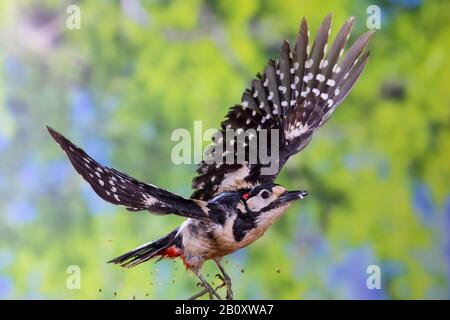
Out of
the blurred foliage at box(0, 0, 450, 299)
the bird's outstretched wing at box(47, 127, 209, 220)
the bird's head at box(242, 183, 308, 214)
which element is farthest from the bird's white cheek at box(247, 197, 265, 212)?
the blurred foliage at box(0, 0, 450, 299)

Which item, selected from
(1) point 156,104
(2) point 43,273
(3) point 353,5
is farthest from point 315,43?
(2) point 43,273

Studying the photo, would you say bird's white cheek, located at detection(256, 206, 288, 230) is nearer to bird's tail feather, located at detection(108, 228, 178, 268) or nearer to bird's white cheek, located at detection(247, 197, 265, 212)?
bird's white cheek, located at detection(247, 197, 265, 212)

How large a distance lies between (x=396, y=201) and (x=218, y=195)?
0.62m

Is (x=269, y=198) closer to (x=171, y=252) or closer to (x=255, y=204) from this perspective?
(x=255, y=204)

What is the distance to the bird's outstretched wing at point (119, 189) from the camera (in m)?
1.70

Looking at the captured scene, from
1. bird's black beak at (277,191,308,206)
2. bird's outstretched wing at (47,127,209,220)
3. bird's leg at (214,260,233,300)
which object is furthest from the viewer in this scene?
bird's leg at (214,260,233,300)

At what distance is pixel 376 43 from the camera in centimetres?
227

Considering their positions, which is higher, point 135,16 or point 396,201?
point 135,16

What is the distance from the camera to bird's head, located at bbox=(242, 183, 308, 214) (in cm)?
184

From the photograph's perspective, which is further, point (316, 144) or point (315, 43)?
point (316, 144)

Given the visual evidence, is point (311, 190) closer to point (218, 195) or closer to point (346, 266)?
point (346, 266)

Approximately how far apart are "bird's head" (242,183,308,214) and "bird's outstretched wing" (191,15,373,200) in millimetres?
81

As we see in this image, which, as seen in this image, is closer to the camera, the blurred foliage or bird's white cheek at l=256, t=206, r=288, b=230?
bird's white cheek at l=256, t=206, r=288, b=230

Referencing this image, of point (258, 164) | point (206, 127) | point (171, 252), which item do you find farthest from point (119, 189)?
point (206, 127)
